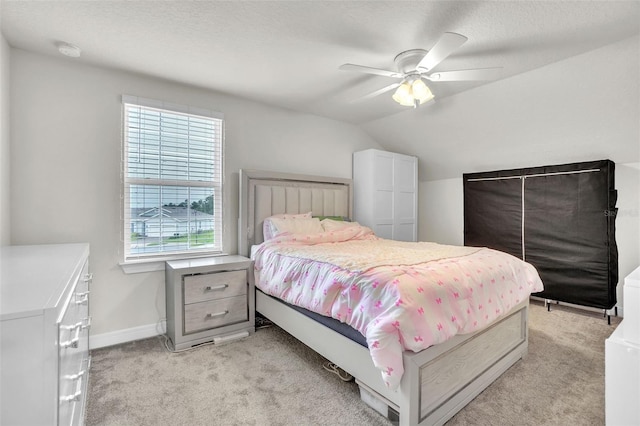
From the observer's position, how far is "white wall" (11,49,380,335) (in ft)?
7.61

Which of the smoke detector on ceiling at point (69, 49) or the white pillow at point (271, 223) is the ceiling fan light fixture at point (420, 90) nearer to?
the white pillow at point (271, 223)

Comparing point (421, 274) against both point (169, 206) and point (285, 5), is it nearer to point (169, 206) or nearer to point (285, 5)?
point (285, 5)

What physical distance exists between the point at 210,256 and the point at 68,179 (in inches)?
52.8

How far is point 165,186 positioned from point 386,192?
2.78 m

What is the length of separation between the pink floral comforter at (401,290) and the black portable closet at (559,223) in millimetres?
1598

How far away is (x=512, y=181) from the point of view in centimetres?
392

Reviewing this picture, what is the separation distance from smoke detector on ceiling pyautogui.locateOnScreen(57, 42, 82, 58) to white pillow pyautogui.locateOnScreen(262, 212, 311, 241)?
6.78ft

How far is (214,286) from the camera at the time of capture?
2.64m

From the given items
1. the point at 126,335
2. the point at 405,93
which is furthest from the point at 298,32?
the point at 126,335

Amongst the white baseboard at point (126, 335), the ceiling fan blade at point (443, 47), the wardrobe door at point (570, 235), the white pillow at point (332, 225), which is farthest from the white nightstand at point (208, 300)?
the wardrobe door at point (570, 235)

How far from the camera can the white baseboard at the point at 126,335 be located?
255 cm

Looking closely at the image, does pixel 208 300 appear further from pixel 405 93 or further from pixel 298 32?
pixel 405 93

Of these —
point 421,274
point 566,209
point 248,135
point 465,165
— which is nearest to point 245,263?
point 248,135

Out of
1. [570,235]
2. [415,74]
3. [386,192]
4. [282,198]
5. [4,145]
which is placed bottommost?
[570,235]
